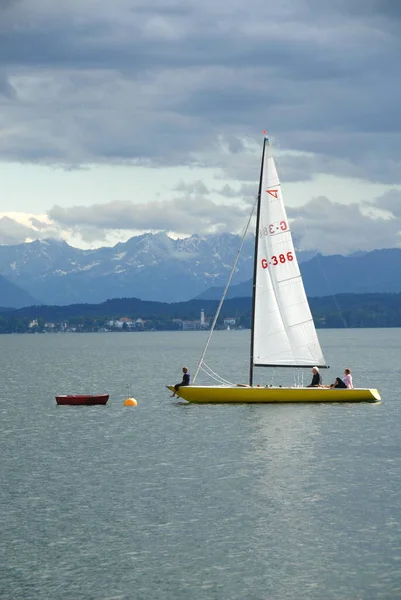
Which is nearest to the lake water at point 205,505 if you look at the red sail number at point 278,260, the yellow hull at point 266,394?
the yellow hull at point 266,394

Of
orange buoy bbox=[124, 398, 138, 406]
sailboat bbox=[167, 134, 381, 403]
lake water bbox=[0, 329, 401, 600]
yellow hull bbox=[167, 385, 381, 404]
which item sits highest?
sailboat bbox=[167, 134, 381, 403]

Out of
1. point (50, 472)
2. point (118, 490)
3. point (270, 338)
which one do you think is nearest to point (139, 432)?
point (270, 338)

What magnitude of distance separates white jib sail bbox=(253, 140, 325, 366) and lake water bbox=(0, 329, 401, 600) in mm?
3918

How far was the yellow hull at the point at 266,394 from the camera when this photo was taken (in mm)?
76688

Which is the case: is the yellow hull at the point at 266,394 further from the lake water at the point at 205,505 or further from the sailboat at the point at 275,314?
the lake water at the point at 205,505

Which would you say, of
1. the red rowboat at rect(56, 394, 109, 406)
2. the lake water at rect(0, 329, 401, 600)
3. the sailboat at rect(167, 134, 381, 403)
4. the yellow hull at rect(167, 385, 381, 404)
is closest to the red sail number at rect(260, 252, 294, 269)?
the sailboat at rect(167, 134, 381, 403)

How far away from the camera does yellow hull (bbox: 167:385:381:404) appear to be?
3019 inches

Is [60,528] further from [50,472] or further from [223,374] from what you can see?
[223,374]

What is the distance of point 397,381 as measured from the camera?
409ft

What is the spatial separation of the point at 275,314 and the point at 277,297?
121 centimetres

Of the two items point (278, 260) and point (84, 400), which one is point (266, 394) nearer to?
point (278, 260)

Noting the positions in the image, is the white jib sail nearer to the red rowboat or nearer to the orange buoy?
the red rowboat

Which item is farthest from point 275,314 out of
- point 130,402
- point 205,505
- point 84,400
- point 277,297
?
point 205,505

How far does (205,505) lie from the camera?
4625 cm
